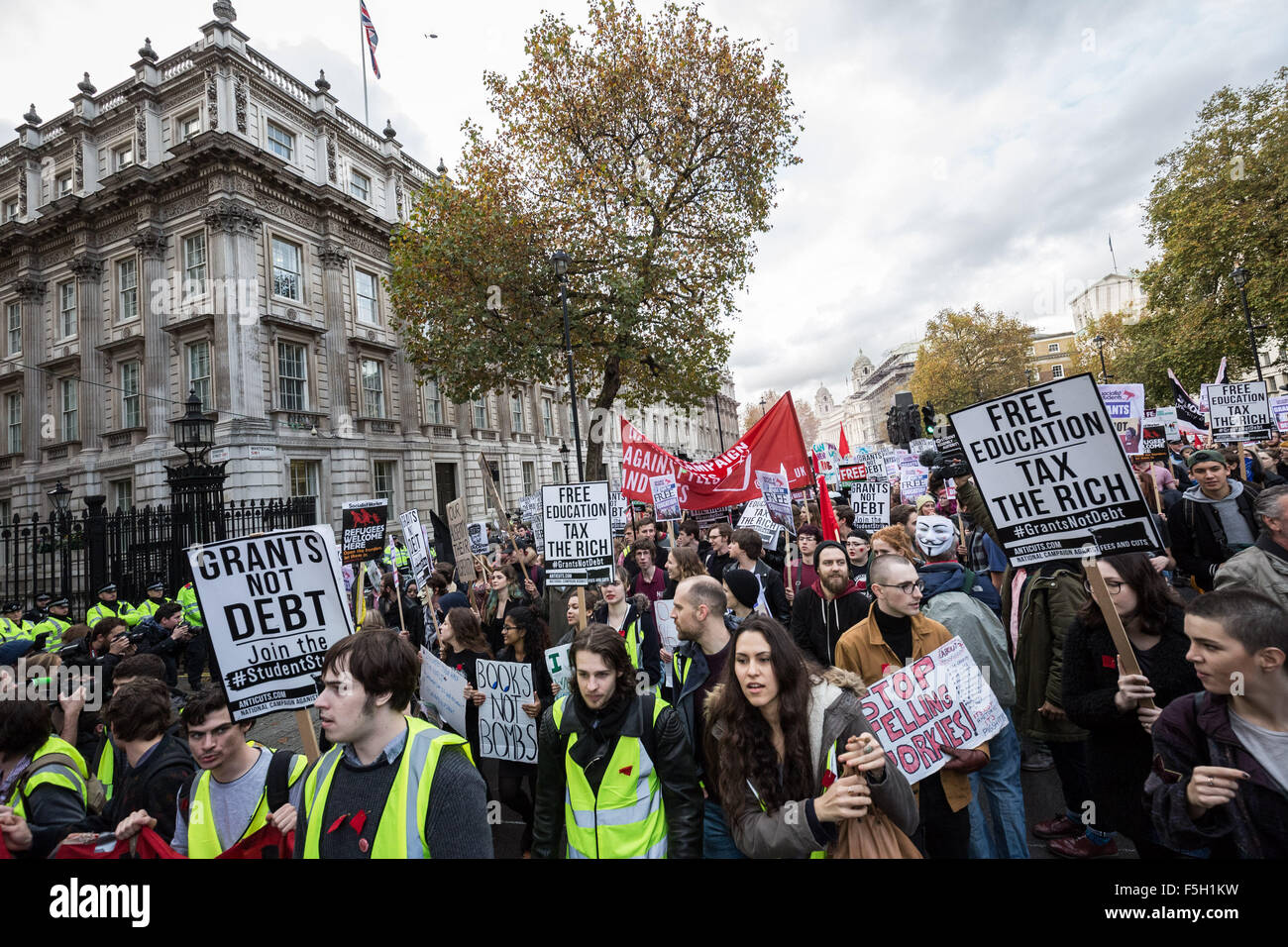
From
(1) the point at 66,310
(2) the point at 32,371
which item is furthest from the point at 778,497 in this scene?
(2) the point at 32,371

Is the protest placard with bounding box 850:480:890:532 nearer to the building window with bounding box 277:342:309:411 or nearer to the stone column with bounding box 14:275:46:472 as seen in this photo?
the building window with bounding box 277:342:309:411

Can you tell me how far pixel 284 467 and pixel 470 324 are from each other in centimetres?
772

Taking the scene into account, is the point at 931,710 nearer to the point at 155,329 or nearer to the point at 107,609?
the point at 107,609

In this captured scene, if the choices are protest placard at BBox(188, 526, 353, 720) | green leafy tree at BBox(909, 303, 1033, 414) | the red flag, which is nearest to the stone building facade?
the red flag

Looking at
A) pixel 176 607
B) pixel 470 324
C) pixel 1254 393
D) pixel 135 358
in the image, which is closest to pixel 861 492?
pixel 1254 393

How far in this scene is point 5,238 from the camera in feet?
82.2

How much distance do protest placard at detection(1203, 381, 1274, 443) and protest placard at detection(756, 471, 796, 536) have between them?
7130 millimetres

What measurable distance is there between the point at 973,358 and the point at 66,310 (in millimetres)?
58866

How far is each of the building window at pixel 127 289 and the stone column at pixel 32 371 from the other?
4.80 meters

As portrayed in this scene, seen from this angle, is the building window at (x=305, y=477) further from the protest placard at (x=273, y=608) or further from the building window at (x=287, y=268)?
the protest placard at (x=273, y=608)

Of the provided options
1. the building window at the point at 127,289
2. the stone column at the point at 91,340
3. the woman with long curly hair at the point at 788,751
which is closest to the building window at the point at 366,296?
the building window at the point at 127,289

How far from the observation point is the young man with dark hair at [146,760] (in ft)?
9.27

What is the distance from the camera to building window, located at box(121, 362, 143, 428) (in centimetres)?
2227

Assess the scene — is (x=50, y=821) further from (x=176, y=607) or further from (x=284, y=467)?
(x=284, y=467)
